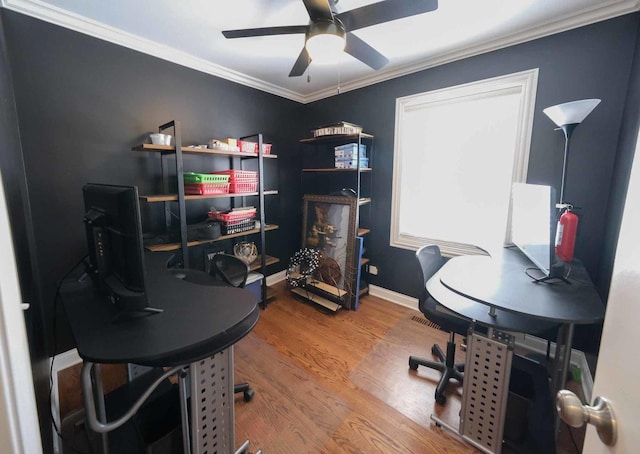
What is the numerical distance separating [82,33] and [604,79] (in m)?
3.54

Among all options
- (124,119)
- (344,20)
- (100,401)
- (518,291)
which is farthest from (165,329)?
(124,119)

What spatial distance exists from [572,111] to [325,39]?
1543 mm

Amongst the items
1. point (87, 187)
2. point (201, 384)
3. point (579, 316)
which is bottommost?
point (201, 384)

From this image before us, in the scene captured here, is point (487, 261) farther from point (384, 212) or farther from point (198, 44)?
point (198, 44)

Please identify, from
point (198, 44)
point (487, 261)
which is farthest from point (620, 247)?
point (198, 44)

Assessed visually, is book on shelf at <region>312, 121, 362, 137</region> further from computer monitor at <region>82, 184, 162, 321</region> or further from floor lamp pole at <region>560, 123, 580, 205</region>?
computer monitor at <region>82, 184, 162, 321</region>

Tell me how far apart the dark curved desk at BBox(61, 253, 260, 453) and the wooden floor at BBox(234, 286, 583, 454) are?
0.46 m

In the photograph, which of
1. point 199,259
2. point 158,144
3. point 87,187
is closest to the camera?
point 87,187

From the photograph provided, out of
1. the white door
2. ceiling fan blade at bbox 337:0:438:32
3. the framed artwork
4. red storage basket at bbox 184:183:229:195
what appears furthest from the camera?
the framed artwork

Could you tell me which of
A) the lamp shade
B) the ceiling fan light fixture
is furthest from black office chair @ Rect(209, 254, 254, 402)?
the lamp shade

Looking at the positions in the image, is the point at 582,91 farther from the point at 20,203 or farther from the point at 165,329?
the point at 20,203

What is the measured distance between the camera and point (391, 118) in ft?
9.04

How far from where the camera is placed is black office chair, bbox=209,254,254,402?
1.74 metres

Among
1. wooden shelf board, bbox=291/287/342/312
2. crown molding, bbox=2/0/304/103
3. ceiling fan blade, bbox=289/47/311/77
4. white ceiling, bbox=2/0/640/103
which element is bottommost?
wooden shelf board, bbox=291/287/342/312
